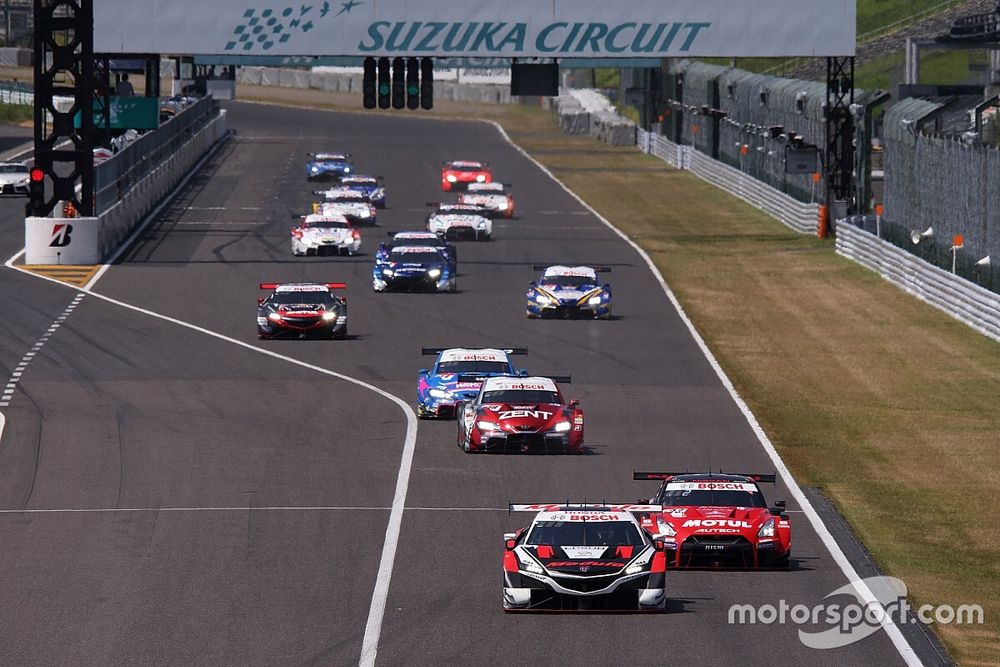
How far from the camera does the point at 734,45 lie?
60938 mm

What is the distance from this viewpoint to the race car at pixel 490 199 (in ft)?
238

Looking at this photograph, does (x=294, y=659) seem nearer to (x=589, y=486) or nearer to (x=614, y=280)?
(x=589, y=486)

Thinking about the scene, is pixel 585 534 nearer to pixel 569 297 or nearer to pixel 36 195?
pixel 569 297

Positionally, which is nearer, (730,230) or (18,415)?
(18,415)

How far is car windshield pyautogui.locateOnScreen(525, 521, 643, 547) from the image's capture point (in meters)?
20.3

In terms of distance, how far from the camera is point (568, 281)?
4838cm

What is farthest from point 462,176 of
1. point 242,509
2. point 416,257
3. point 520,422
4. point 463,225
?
point 242,509

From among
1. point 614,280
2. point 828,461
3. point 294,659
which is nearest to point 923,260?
point 614,280

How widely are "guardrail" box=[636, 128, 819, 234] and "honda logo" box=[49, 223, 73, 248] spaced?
26.7m

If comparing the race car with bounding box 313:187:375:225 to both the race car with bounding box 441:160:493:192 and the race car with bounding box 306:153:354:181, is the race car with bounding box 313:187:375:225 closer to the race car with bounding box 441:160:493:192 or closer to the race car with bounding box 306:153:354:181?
the race car with bounding box 441:160:493:192

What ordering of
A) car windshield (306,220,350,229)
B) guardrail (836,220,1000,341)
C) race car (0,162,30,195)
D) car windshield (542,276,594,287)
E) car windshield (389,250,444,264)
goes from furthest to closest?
race car (0,162,30,195) < car windshield (306,220,350,229) < car windshield (389,250,444,264) < car windshield (542,276,594,287) < guardrail (836,220,1000,341)

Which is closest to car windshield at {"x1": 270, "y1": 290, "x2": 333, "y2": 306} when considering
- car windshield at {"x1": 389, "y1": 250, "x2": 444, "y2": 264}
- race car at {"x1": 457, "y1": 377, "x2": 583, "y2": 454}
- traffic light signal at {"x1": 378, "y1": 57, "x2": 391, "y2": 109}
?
car windshield at {"x1": 389, "y1": 250, "x2": 444, "y2": 264}

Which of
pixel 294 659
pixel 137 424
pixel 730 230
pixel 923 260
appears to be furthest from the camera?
pixel 730 230

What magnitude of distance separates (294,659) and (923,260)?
36639 millimetres
